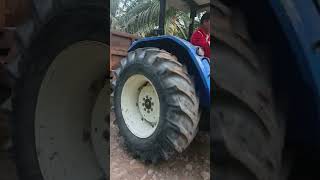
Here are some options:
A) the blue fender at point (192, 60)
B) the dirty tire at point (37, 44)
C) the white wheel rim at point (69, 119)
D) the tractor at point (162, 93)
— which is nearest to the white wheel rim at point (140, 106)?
the tractor at point (162, 93)

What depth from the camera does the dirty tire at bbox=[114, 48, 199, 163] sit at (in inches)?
43.5

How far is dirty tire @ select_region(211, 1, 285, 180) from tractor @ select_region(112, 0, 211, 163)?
4cm

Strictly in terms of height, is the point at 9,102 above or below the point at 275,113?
below

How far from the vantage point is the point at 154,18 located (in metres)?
1.16

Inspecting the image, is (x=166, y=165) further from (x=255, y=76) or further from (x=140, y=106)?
(x=255, y=76)

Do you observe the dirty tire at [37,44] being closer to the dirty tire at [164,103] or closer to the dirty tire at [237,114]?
the dirty tire at [164,103]

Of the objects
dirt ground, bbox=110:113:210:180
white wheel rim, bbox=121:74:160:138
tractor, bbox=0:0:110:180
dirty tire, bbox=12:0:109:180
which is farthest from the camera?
tractor, bbox=0:0:110:180

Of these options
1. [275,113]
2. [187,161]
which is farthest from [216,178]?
[275,113]

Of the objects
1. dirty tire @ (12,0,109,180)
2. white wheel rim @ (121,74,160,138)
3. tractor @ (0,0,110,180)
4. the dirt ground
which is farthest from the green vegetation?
tractor @ (0,0,110,180)

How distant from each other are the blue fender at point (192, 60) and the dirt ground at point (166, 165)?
3.7 inches

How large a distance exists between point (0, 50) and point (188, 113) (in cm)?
160

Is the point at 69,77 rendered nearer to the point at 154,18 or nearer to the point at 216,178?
the point at 154,18

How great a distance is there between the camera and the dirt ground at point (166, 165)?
1090 mm

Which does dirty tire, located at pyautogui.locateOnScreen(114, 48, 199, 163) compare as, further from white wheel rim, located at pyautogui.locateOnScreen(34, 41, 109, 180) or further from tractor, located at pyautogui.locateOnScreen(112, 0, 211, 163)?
white wheel rim, located at pyautogui.locateOnScreen(34, 41, 109, 180)
